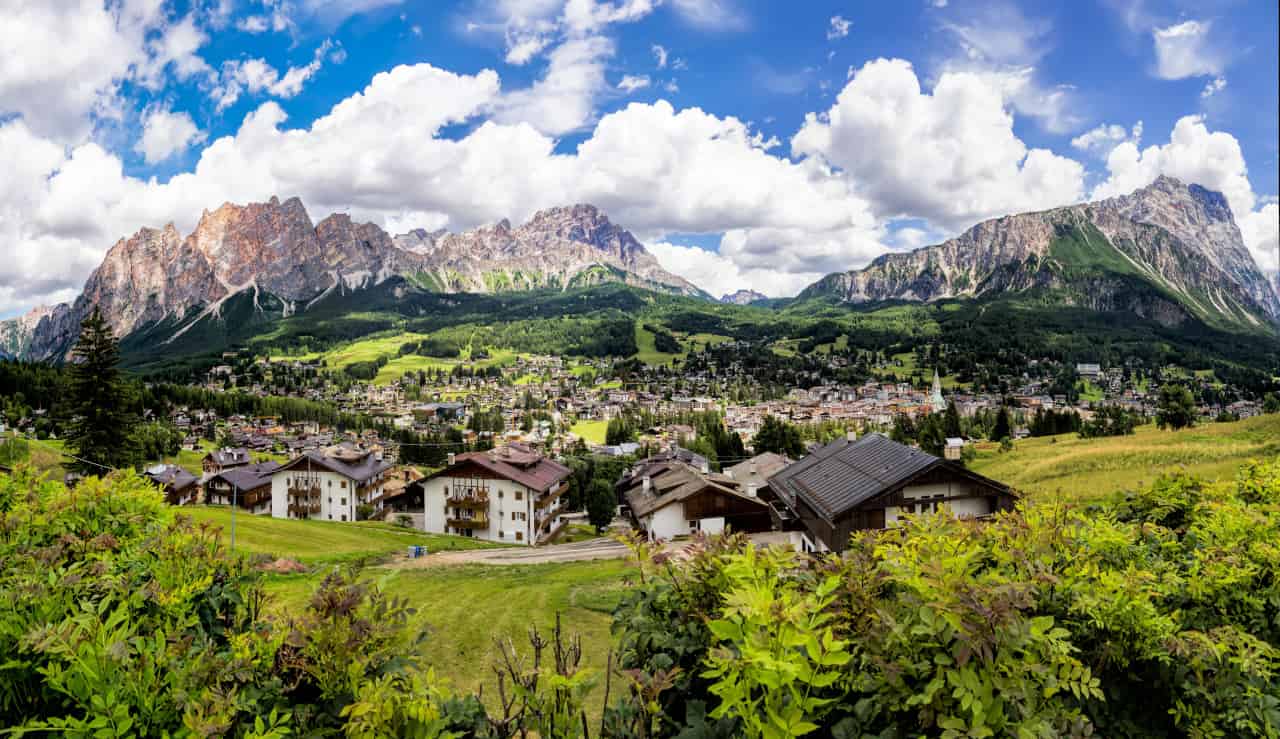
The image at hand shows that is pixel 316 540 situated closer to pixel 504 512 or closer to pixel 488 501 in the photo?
pixel 488 501

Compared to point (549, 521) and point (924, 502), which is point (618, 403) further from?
point (924, 502)

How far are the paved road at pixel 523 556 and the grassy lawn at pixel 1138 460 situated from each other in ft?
65.8

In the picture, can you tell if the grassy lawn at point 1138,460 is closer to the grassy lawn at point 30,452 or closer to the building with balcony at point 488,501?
the building with balcony at point 488,501

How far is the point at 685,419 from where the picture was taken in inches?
6225

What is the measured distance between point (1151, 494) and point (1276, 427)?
1506 inches

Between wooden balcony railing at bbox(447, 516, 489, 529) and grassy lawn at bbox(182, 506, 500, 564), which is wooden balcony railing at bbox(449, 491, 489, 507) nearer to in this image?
wooden balcony railing at bbox(447, 516, 489, 529)

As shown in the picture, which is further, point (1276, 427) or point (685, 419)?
point (685, 419)

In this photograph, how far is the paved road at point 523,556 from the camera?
29375 millimetres

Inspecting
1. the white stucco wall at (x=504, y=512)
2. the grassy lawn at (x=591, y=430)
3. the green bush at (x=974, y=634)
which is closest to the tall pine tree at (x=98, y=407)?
the white stucco wall at (x=504, y=512)

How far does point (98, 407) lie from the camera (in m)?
39.4

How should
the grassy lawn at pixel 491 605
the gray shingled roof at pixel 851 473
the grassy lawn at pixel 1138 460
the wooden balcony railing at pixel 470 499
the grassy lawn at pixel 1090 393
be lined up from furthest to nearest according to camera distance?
the grassy lawn at pixel 1090 393 < the wooden balcony railing at pixel 470 499 < the grassy lawn at pixel 1138 460 < the gray shingled roof at pixel 851 473 < the grassy lawn at pixel 491 605

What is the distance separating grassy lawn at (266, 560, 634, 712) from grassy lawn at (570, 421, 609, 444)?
113m

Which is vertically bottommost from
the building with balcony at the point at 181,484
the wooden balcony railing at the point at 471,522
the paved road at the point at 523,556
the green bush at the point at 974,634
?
the wooden balcony railing at the point at 471,522

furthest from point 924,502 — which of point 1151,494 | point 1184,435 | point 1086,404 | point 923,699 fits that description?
point 1086,404
